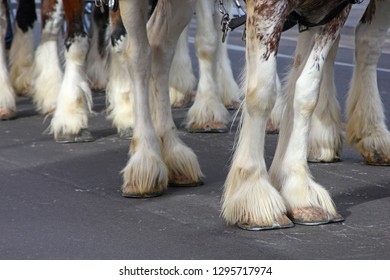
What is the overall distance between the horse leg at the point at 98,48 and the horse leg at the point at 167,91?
3609 millimetres

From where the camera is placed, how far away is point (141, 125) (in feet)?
25.5

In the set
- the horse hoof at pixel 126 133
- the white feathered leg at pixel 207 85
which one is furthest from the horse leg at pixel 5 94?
the white feathered leg at pixel 207 85

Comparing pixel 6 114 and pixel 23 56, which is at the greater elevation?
pixel 23 56

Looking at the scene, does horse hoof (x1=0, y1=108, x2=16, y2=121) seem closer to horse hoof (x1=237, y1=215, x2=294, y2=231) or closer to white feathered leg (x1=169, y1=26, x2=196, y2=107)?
white feathered leg (x1=169, y1=26, x2=196, y2=107)

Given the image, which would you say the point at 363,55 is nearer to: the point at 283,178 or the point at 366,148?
the point at 366,148

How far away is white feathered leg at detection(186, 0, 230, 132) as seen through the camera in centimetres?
998

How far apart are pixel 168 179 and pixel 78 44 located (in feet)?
7.68

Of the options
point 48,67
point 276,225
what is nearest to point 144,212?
point 276,225

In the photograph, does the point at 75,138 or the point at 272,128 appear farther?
the point at 272,128

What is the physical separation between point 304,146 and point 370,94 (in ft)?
5.92

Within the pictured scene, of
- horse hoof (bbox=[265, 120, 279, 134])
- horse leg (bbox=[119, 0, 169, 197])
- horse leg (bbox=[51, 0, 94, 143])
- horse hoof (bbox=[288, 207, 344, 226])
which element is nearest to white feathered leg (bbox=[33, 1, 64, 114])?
horse leg (bbox=[51, 0, 94, 143])

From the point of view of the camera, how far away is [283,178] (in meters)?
7.01

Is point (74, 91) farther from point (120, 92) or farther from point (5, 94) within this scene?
point (5, 94)
